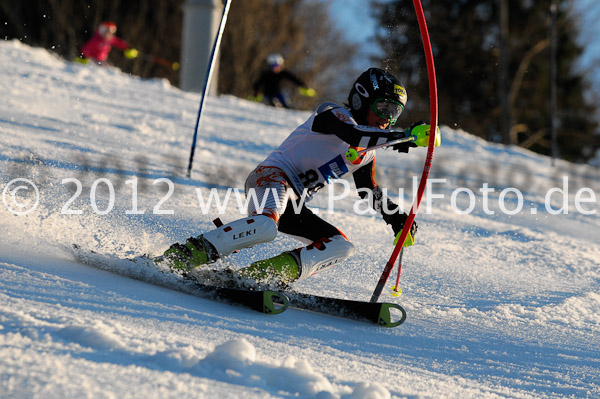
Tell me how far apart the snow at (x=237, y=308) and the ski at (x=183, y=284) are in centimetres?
5

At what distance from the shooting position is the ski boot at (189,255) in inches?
136

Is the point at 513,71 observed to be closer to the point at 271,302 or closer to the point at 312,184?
the point at 312,184

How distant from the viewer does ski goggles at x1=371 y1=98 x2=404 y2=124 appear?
143 inches

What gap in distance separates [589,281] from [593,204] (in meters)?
4.47

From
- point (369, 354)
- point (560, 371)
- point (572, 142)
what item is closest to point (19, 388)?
point (369, 354)

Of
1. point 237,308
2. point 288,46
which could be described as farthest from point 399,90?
point 288,46

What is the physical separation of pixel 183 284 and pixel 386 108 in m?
1.41

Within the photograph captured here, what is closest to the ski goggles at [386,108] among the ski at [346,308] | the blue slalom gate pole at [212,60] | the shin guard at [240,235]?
the shin guard at [240,235]

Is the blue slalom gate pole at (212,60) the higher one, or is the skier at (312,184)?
the blue slalom gate pole at (212,60)

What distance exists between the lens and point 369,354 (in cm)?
297

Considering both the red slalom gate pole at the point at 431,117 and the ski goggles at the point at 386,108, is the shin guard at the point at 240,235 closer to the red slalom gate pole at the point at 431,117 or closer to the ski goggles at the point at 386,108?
the red slalom gate pole at the point at 431,117

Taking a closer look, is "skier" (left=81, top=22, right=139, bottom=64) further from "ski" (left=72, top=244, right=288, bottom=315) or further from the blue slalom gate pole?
"ski" (left=72, top=244, right=288, bottom=315)

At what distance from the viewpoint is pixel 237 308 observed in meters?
3.28

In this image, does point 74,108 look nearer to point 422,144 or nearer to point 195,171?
point 195,171
